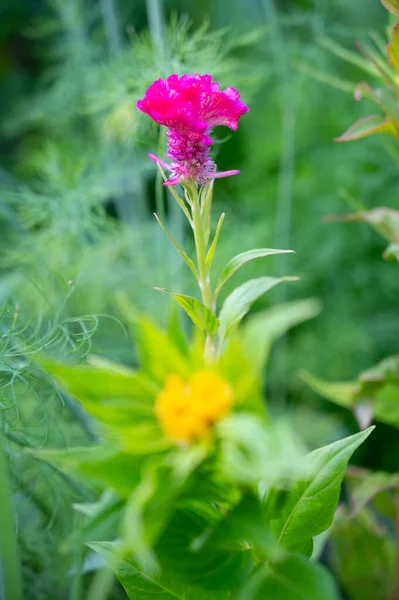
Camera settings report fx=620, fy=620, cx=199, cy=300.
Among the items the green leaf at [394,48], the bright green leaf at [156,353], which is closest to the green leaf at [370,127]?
the green leaf at [394,48]

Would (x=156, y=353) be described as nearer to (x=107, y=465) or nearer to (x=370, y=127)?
(x=107, y=465)

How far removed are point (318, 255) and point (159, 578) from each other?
752 millimetres

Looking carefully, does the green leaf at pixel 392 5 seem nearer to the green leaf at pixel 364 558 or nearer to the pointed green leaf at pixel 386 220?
the pointed green leaf at pixel 386 220

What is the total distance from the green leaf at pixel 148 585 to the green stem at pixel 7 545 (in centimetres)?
7

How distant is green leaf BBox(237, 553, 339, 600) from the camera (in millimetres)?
244

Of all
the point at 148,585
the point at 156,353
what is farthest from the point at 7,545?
the point at 156,353

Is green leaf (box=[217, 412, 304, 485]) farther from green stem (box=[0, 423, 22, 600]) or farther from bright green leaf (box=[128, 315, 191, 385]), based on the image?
green stem (box=[0, 423, 22, 600])

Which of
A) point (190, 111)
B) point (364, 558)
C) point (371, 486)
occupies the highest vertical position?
point (190, 111)

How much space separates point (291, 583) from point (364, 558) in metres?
0.42

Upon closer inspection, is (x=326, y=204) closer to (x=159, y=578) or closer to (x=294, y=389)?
(x=294, y=389)

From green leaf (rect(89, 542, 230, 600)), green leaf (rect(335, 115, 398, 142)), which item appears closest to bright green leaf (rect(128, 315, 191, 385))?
green leaf (rect(89, 542, 230, 600))

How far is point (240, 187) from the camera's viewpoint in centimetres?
111

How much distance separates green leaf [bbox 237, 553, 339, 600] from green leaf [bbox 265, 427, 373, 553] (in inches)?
1.3

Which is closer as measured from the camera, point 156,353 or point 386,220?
point 156,353
